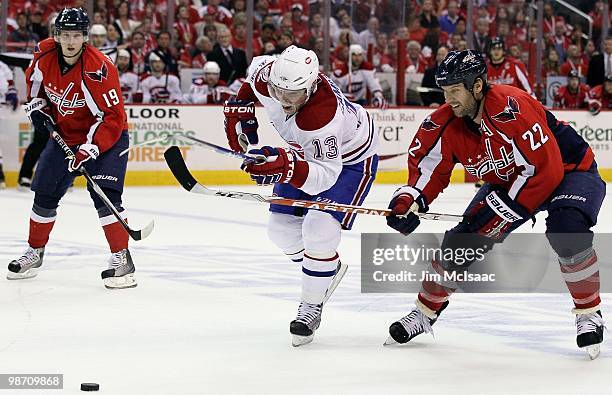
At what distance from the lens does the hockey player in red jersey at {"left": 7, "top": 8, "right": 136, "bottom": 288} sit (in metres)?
5.38

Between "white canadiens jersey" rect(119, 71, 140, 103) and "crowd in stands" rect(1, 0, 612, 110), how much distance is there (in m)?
0.05

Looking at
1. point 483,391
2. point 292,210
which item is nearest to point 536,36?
point 292,210

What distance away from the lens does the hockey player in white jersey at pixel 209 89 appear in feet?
36.7

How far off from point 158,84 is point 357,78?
209cm

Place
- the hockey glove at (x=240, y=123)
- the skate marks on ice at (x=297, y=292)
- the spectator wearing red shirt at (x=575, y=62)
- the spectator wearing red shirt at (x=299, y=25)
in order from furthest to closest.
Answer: the spectator wearing red shirt at (x=575, y=62), the spectator wearing red shirt at (x=299, y=25), the hockey glove at (x=240, y=123), the skate marks on ice at (x=297, y=292)

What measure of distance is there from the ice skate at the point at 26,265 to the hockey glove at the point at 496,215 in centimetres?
251

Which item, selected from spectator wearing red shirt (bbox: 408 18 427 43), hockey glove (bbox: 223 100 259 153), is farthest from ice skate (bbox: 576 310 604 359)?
spectator wearing red shirt (bbox: 408 18 427 43)

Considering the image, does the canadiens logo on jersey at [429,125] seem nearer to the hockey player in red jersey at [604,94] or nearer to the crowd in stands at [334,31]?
the crowd in stands at [334,31]

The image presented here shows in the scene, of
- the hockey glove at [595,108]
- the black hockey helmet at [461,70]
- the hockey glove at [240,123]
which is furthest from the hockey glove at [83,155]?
the hockey glove at [595,108]

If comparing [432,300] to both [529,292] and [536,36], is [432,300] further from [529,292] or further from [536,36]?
[536,36]

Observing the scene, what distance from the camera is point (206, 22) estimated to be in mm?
11617

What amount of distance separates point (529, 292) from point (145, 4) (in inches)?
270

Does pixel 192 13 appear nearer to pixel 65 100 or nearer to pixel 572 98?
pixel 572 98

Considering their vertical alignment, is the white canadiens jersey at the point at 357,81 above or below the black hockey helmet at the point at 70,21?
below
